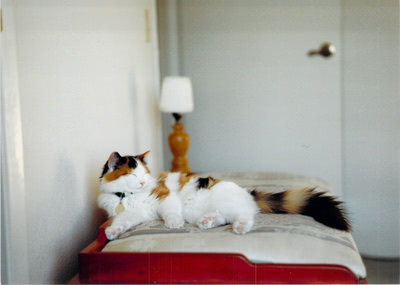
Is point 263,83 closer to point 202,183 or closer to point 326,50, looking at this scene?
point 326,50

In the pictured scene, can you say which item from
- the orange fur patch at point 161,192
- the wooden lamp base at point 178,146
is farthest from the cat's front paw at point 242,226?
the wooden lamp base at point 178,146

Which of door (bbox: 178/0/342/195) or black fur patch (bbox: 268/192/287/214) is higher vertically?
door (bbox: 178/0/342/195)

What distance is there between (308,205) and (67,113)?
25.0 inches

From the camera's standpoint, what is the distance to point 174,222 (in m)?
0.96

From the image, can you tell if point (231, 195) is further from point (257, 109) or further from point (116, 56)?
point (257, 109)

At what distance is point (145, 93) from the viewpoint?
6.03 ft

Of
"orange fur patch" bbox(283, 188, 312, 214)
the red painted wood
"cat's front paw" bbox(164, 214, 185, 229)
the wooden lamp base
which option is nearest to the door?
the wooden lamp base

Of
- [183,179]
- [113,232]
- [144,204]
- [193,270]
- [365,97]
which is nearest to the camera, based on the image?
[193,270]

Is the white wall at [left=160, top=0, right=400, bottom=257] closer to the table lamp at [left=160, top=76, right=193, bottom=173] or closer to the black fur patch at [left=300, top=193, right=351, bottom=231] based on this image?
the table lamp at [left=160, top=76, right=193, bottom=173]

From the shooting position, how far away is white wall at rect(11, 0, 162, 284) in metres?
0.92

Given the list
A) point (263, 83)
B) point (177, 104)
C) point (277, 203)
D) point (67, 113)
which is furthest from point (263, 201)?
point (263, 83)

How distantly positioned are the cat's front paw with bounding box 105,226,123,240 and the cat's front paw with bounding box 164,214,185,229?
0.35 feet

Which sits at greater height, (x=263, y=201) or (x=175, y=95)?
(x=175, y=95)

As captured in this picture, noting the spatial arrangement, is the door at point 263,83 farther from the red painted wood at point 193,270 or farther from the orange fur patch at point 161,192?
the red painted wood at point 193,270
